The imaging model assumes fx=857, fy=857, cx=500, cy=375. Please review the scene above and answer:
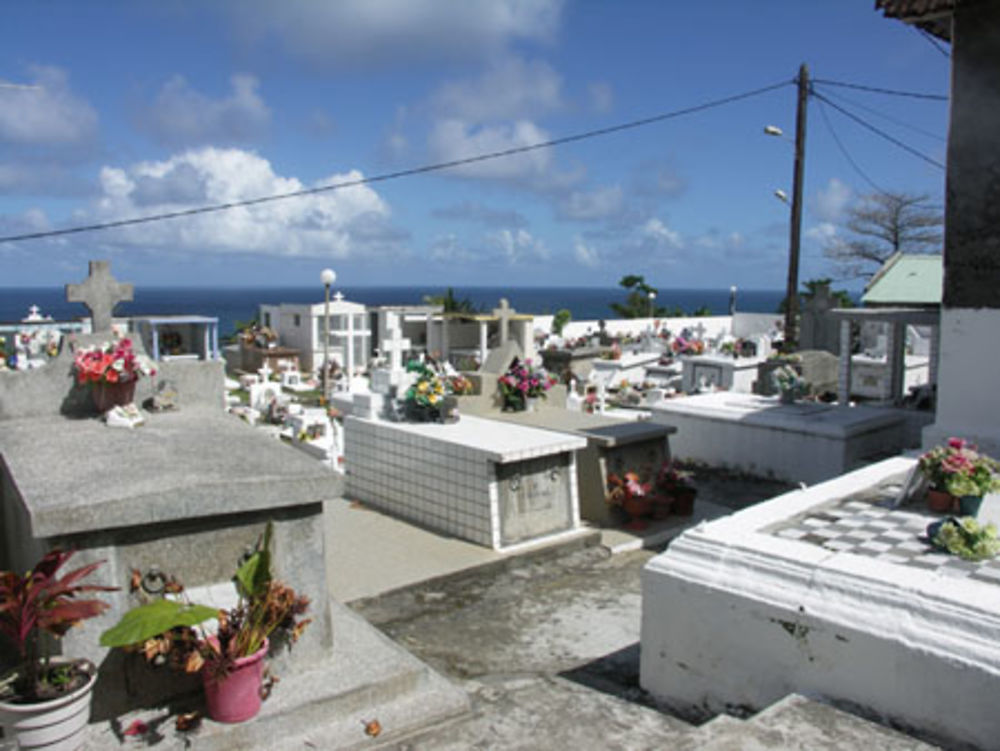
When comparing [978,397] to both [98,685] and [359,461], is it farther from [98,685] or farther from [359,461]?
[98,685]

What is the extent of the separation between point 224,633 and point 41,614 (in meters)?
0.92

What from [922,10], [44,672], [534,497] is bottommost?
[534,497]

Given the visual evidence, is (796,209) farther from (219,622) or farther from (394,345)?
(219,622)

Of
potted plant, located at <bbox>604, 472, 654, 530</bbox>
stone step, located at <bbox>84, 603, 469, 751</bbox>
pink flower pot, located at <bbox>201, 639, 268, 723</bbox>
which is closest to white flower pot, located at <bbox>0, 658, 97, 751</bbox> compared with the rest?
stone step, located at <bbox>84, 603, 469, 751</bbox>

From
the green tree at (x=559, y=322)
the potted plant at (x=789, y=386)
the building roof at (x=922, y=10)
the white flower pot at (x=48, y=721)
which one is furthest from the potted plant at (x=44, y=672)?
the green tree at (x=559, y=322)

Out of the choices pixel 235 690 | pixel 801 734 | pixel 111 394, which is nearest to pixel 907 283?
pixel 801 734

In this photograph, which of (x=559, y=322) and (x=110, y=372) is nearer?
(x=110, y=372)

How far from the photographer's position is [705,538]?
5.57 metres

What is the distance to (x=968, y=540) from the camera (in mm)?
5406

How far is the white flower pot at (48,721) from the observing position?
12.8 feet

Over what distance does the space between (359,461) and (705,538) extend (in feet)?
18.7

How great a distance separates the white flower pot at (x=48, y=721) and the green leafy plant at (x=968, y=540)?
5.03m

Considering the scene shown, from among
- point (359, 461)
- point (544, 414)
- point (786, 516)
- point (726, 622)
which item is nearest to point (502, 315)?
point (544, 414)

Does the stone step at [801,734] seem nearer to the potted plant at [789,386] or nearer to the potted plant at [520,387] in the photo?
the potted plant at [520,387]
